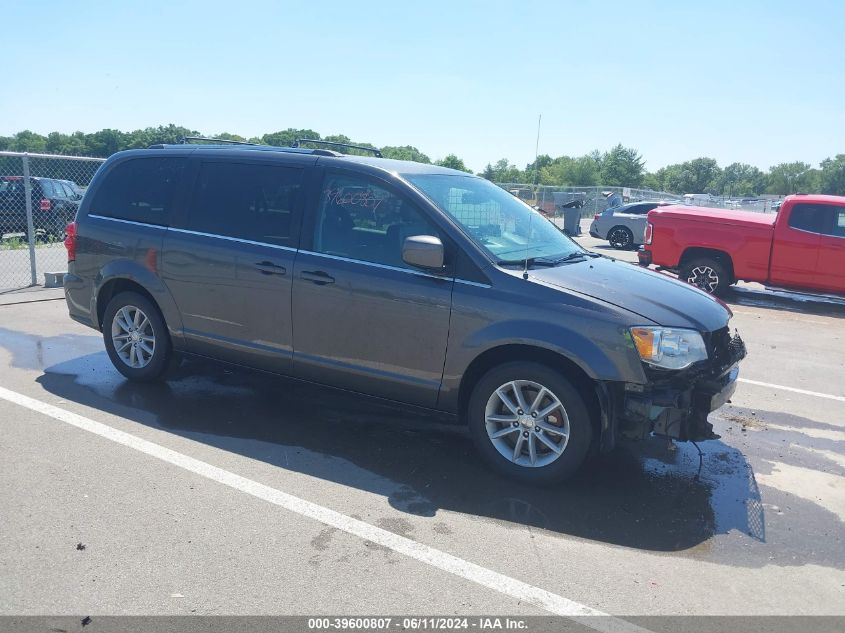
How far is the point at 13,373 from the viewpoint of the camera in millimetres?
6312

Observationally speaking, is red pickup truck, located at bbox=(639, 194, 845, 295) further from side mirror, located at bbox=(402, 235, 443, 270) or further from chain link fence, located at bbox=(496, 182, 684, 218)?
chain link fence, located at bbox=(496, 182, 684, 218)

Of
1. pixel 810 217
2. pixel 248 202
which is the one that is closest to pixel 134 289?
pixel 248 202

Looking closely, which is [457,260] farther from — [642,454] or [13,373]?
[13,373]

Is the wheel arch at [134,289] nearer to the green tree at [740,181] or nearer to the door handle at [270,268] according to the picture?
the door handle at [270,268]

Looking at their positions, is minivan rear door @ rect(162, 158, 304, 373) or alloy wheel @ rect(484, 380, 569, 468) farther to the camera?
minivan rear door @ rect(162, 158, 304, 373)

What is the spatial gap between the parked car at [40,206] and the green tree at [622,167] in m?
58.5

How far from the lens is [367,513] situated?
3947 mm

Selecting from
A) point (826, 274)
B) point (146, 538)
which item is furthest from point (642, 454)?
point (826, 274)

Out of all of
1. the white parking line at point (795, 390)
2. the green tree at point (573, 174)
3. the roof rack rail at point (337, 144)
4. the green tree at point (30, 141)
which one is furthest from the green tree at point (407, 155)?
the green tree at point (30, 141)

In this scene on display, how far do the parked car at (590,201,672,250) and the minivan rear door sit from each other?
18.7m

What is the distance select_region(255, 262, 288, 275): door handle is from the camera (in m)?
5.07

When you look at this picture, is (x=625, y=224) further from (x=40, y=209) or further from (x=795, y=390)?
(x=40, y=209)

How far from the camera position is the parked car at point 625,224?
73.2ft

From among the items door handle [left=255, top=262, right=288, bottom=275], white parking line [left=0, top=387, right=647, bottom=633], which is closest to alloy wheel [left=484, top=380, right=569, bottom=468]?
white parking line [left=0, top=387, right=647, bottom=633]
